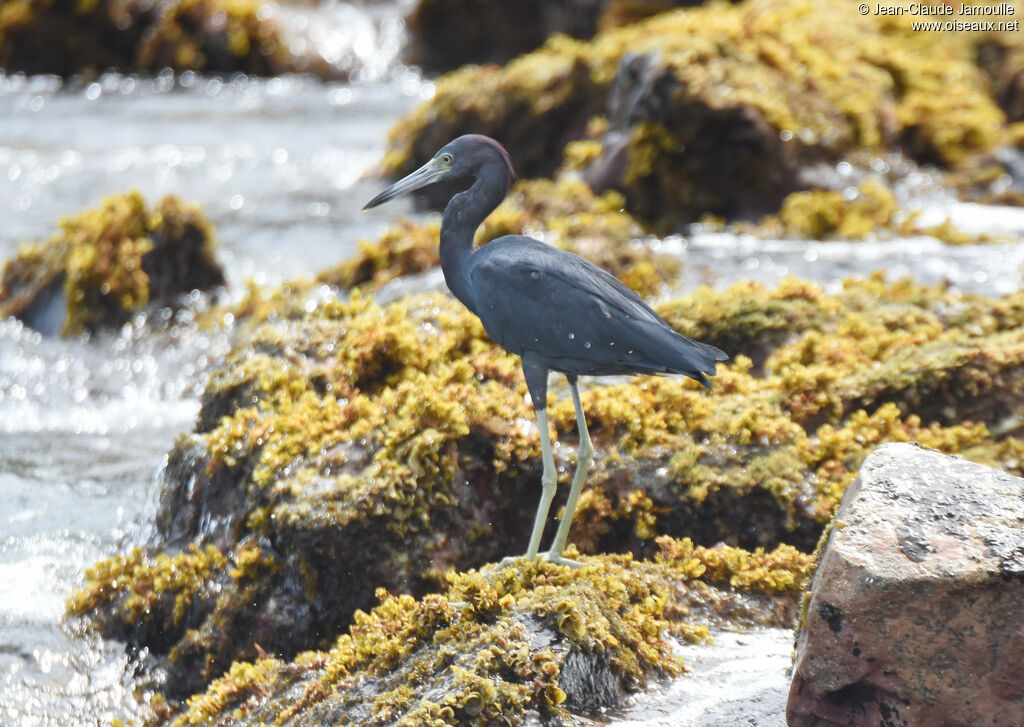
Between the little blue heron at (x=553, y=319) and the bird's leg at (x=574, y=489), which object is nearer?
the little blue heron at (x=553, y=319)

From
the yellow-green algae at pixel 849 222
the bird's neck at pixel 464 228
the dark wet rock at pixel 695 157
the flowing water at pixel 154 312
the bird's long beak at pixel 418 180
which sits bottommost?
the flowing water at pixel 154 312

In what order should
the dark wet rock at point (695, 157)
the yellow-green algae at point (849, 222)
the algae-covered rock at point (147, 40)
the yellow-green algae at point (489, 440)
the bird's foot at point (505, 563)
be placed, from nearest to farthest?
the bird's foot at point (505, 563) → the yellow-green algae at point (489, 440) → the yellow-green algae at point (849, 222) → the dark wet rock at point (695, 157) → the algae-covered rock at point (147, 40)

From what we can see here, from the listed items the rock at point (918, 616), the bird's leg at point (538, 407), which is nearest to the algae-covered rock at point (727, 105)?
the bird's leg at point (538, 407)

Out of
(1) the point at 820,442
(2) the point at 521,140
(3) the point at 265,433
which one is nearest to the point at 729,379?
(1) the point at 820,442

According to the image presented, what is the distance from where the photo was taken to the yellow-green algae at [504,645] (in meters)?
3.78

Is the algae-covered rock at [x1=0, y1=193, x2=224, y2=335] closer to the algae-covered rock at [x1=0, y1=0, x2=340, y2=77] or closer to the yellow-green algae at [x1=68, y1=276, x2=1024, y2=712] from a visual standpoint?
the yellow-green algae at [x1=68, y1=276, x2=1024, y2=712]

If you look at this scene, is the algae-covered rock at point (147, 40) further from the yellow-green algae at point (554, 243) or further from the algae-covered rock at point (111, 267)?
the yellow-green algae at point (554, 243)

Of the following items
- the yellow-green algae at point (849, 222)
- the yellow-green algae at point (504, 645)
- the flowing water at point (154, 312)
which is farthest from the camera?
the yellow-green algae at point (849, 222)

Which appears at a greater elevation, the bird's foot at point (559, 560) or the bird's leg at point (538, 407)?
the bird's leg at point (538, 407)

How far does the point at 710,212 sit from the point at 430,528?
666 centimetres

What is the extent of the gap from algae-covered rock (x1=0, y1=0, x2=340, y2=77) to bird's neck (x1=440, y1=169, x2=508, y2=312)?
18.1 metres

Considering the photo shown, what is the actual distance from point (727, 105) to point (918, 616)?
832 cm

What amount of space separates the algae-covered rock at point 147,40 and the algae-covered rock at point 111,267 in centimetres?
1239

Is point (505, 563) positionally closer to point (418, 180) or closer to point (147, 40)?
point (418, 180)
